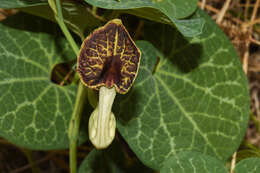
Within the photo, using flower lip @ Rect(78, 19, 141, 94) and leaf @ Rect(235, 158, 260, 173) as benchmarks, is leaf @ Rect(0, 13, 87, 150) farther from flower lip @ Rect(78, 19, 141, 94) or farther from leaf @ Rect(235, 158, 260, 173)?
leaf @ Rect(235, 158, 260, 173)

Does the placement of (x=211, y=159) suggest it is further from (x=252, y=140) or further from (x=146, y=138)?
(x=252, y=140)

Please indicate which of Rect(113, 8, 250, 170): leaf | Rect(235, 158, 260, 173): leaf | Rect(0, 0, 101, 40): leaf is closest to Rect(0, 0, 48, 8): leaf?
Rect(0, 0, 101, 40): leaf

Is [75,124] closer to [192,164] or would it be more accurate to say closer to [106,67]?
[106,67]

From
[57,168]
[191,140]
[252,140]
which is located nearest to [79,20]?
[191,140]

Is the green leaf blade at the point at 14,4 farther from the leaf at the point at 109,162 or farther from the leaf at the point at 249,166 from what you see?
the leaf at the point at 249,166

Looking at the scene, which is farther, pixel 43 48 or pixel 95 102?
pixel 43 48

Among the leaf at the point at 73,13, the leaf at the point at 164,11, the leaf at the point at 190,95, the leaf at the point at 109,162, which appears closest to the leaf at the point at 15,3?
the leaf at the point at 73,13
